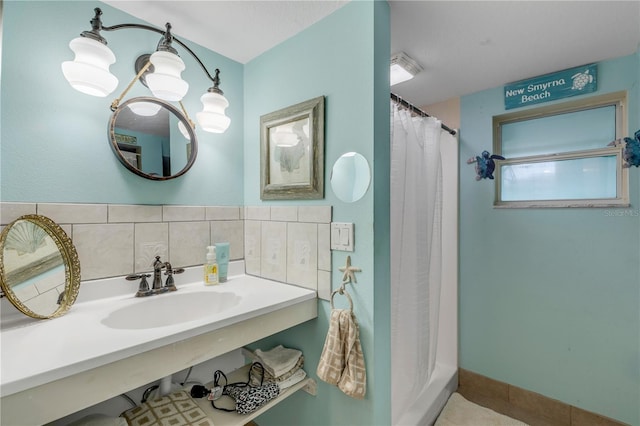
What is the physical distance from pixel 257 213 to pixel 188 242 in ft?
1.31

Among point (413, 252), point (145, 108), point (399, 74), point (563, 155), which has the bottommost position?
point (413, 252)

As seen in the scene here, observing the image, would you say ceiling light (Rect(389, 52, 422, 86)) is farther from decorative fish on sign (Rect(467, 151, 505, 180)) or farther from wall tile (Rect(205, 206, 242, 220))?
wall tile (Rect(205, 206, 242, 220))

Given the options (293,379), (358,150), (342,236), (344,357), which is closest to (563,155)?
(358,150)

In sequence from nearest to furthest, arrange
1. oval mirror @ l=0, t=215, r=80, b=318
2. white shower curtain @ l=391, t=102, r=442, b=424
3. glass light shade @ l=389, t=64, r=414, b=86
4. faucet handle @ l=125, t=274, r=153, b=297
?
oval mirror @ l=0, t=215, r=80, b=318 < faucet handle @ l=125, t=274, r=153, b=297 < white shower curtain @ l=391, t=102, r=442, b=424 < glass light shade @ l=389, t=64, r=414, b=86

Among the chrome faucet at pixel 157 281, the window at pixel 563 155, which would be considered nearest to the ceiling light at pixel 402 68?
the window at pixel 563 155

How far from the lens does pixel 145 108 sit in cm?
131

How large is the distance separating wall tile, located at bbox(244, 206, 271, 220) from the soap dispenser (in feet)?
1.02

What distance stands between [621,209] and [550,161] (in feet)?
1.52

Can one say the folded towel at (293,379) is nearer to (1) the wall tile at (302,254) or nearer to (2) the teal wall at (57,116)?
(1) the wall tile at (302,254)

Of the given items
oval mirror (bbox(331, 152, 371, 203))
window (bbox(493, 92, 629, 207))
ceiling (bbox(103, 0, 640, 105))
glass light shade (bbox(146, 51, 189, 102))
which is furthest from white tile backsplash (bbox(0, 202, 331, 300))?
window (bbox(493, 92, 629, 207))

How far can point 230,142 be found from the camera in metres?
1.64

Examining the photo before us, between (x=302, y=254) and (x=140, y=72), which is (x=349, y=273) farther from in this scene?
(x=140, y=72)

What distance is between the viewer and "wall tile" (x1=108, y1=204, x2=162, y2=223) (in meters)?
1.23

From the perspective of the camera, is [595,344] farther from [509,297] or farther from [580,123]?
[580,123]
